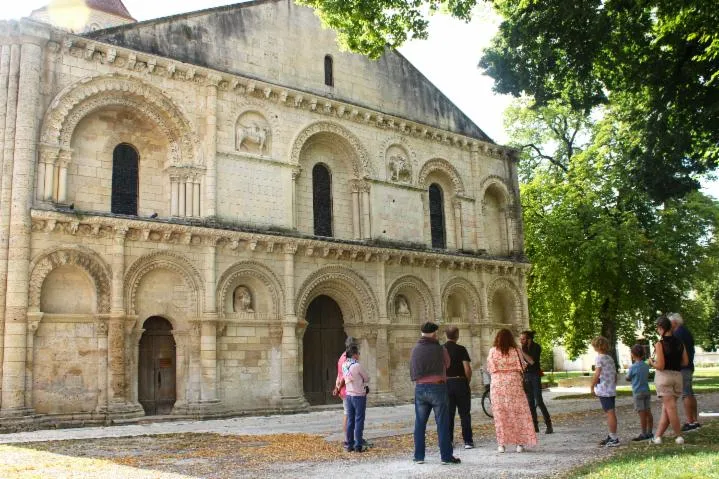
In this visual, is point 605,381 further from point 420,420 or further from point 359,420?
point 359,420

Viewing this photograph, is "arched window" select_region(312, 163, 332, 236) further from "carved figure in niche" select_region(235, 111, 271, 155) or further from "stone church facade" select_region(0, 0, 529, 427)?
"carved figure in niche" select_region(235, 111, 271, 155)

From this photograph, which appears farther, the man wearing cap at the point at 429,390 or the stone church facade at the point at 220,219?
the stone church facade at the point at 220,219

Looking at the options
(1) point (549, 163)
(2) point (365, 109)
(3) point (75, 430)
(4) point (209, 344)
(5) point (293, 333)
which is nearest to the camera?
(3) point (75, 430)

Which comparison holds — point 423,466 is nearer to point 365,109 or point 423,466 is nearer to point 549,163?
point 365,109

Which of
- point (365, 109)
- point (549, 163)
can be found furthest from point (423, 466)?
point (549, 163)

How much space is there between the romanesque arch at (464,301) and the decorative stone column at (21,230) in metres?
14.9

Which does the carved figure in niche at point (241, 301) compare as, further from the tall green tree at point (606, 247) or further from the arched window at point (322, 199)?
the tall green tree at point (606, 247)

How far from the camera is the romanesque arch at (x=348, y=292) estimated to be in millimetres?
22438

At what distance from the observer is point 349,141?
24.1 m

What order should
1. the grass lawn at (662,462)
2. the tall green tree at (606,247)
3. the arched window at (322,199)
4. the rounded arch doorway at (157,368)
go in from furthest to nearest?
1. the tall green tree at (606,247)
2. the arched window at (322,199)
3. the rounded arch doorway at (157,368)
4. the grass lawn at (662,462)

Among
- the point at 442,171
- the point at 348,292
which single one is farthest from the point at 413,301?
the point at 442,171

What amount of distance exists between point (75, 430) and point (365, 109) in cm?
1399

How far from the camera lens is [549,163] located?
37.3 meters

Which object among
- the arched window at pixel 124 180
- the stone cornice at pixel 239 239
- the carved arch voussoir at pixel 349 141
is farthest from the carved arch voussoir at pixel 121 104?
the carved arch voussoir at pixel 349 141
